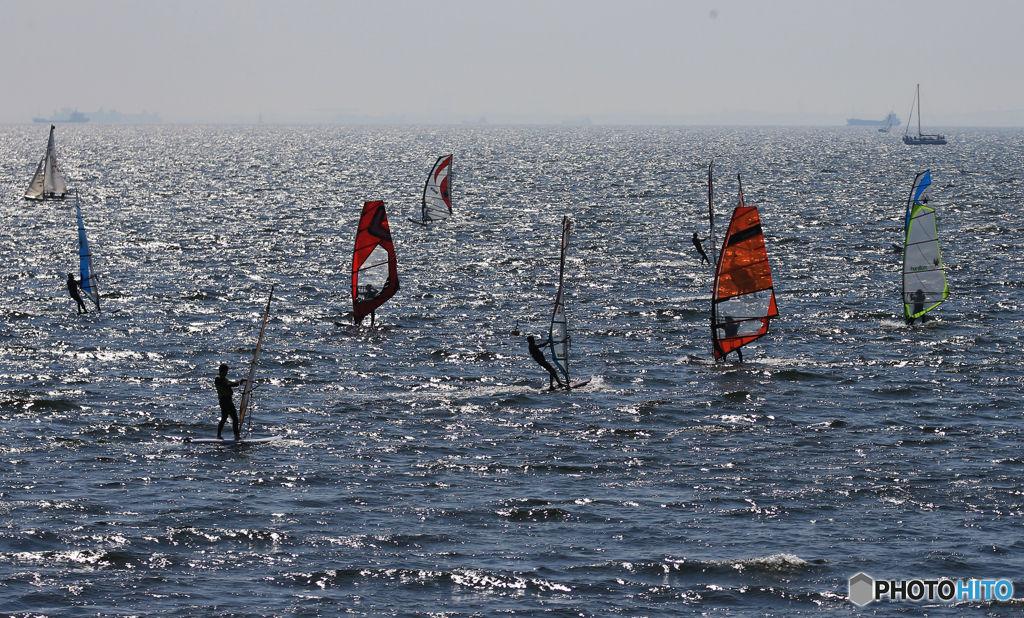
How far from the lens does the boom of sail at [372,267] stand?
38219mm

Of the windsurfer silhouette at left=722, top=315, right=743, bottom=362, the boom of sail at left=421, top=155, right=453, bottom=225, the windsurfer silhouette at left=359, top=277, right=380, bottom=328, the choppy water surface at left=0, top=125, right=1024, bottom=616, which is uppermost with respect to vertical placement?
the boom of sail at left=421, top=155, right=453, bottom=225

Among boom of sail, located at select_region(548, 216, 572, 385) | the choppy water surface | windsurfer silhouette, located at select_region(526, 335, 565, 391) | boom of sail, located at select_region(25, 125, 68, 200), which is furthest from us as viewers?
boom of sail, located at select_region(25, 125, 68, 200)

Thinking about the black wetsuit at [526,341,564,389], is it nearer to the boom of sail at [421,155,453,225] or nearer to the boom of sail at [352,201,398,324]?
the boom of sail at [352,201,398,324]

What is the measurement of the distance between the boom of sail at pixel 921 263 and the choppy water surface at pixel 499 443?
1.16 meters

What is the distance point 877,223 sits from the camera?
231ft

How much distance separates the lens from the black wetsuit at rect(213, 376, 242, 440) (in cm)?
2386

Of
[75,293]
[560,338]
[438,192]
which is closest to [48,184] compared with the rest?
[438,192]

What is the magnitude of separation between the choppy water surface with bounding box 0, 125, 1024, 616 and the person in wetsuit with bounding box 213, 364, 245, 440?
55 centimetres

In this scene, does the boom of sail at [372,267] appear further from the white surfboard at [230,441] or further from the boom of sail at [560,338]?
the white surfboard at [230,441]

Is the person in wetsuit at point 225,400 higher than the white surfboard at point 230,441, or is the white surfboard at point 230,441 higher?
the person in wetsuit at point 225,400

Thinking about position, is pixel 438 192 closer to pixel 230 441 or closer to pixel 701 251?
pixel 701 251

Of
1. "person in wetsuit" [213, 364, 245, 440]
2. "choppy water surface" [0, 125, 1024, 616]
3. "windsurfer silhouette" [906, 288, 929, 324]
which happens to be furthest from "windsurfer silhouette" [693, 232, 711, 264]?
"person in wetsuit" [213, 364, 245, 440]

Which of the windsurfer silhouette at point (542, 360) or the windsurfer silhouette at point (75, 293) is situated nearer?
the windsurfer silhouette at point (542, 360)

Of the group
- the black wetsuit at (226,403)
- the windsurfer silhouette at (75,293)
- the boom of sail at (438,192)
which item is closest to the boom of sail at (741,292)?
the black wetsuit at (226,403)
